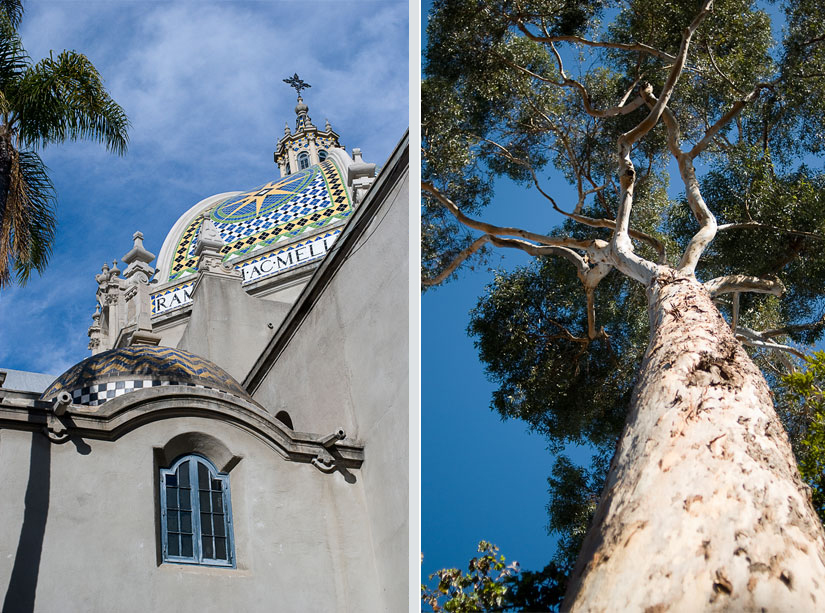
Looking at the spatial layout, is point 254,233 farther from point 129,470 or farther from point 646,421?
point 646,421

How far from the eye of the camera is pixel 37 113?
10.7m

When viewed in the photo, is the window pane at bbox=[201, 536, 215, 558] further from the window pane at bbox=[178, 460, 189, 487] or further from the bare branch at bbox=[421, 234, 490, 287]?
the bare branch at bbox=[421, 234, 490, 287]

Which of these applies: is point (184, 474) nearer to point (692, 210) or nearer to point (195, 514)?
point (195, 514)

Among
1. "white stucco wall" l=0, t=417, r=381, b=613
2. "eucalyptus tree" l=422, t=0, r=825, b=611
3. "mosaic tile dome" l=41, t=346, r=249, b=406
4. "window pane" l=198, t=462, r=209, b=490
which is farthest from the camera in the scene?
"eucalyptus tree" l=422, t=0, r=825, b=611

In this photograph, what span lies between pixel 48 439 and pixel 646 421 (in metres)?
6.18

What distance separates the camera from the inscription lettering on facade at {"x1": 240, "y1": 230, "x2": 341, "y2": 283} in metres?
20.7

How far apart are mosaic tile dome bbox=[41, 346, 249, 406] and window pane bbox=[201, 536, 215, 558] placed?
225 centimetres

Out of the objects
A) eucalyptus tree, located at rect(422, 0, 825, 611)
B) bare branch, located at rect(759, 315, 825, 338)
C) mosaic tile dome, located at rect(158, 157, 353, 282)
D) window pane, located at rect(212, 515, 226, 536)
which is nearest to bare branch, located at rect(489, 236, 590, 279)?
eucalyptus tree, located at rect(422, 0, 825, 611)

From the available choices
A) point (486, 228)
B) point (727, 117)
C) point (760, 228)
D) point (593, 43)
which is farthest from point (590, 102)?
point (760, 228)

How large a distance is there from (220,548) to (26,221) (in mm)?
4284

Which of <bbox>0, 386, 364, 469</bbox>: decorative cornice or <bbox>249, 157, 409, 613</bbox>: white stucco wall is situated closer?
<bbox>0, 386, 364, 469</bbox>: decorative cornice

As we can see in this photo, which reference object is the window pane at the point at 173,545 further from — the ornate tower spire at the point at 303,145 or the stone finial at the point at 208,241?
the ornate tower spire at the point at 303,145

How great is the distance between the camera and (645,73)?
48.0ft

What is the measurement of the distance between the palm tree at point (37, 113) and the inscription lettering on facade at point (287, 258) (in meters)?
9.53
